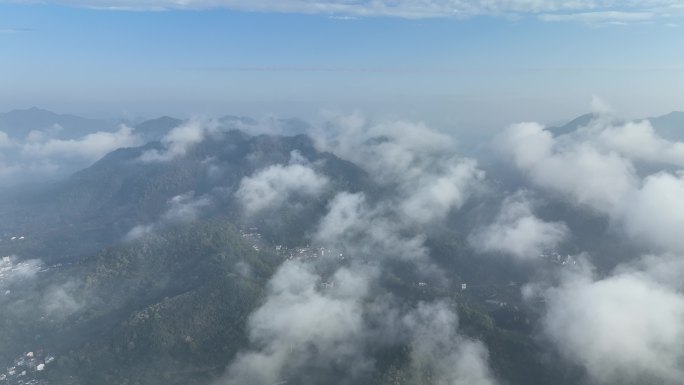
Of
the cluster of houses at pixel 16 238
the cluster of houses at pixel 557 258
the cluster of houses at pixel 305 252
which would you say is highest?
the cluster of houses at pixel 557 258

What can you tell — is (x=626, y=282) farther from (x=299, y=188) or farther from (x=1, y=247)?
(x=1, y=247)

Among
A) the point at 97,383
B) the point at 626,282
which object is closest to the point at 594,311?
the point at 626,282

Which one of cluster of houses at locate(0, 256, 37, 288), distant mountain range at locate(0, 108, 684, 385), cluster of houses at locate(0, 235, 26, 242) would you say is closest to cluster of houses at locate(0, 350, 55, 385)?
distant mountain range at locate(0, 108, 684, 385)

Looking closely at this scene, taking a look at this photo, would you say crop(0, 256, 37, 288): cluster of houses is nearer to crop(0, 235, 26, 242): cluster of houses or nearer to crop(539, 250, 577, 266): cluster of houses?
crop(0, 235, 26, 242): cluster of houses

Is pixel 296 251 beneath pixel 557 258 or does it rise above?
beneath

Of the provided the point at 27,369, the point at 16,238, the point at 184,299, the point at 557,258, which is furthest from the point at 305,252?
the point at 16,238

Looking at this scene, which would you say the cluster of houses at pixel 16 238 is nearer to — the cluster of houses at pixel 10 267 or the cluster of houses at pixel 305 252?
the cluster of houses at pixel 10 267

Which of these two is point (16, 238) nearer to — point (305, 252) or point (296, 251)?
point (296, 251)

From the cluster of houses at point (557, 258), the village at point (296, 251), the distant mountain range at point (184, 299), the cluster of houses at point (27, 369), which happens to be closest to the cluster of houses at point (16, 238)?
the distant mountain range at point (184, 299)
